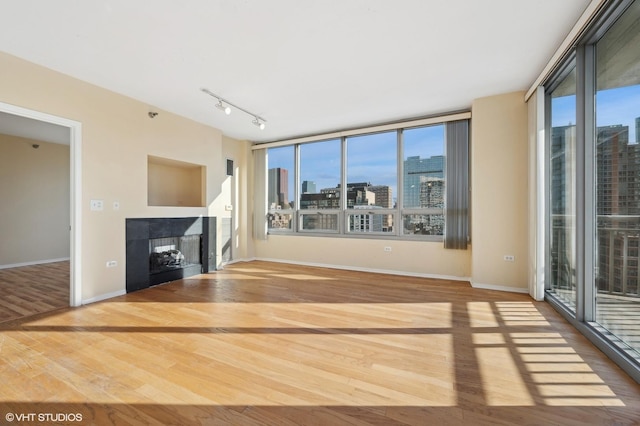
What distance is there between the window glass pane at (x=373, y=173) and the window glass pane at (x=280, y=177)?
1460mm

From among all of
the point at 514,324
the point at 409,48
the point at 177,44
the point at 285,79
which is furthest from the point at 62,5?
the point at 514,324

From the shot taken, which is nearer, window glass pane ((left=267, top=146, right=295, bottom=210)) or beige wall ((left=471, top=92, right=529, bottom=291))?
beige wall ((left=471, top=92, right=529, bottom=291))

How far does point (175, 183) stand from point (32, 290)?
2626 millimetres

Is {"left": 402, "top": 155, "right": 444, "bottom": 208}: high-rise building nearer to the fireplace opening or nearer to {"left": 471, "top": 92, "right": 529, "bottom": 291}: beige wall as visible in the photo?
{"left": 471, "top": 92, "right": 529, "bottom": 291}: beige wall

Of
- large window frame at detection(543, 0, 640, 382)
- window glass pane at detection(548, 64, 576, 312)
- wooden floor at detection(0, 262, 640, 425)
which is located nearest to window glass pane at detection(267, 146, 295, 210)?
wooden floor at detection(0, 262, 640, 425)

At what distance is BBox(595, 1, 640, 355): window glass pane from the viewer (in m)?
2.00

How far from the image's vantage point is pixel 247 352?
7.47ft

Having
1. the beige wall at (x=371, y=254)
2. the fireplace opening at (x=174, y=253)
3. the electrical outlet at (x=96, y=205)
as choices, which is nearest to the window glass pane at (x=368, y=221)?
the beige wall at (x=371, y=254)

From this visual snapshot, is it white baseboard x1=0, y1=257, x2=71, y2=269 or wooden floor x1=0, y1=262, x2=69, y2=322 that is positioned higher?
white baseboard x1=0, y1=257, x2=71, y2=269

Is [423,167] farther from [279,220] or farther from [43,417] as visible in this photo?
[43,417]

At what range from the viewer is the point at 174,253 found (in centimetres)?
490

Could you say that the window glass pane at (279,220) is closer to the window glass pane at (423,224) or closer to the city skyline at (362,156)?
the city skyline at (362,156)

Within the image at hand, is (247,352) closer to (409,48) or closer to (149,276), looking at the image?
(149,276)

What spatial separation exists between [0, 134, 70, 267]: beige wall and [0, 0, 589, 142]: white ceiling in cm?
427
